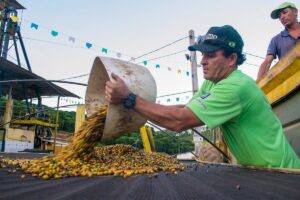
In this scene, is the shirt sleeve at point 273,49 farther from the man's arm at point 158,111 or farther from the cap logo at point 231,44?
the man's arm at point 158,111

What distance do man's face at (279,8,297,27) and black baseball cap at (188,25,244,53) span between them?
200cm

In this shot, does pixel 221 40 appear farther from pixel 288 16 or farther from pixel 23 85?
pixel 23 85

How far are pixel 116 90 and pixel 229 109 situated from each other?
83 centimetres

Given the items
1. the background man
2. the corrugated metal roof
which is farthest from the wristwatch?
the corrugated metal roof

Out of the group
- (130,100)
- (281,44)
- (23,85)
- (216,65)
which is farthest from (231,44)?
(23,85)

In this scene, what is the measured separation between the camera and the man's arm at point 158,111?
2119 mm

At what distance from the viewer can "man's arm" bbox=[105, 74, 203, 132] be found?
83.4 inches

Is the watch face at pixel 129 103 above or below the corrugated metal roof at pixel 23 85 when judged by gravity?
below

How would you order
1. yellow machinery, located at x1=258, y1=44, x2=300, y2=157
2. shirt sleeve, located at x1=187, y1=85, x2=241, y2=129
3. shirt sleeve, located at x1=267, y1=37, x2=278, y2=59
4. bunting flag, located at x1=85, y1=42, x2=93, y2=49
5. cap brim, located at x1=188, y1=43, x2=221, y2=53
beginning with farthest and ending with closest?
1. bunting flag, located at x1=85, y1=42, x2=93, y2=49
2. shirt sleeve, located at x1=267, y1=37, x2=278, y2=59
3. yellow machinery, located at x1=258, y1=44, x2=300, y2=157
4. cap brim, located at x1=188, y1=43, x2=221, y2=53
5. shirt sleeve, located at x1=187, y1=85, x2=241, y2=129

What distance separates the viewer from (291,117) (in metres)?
3.36

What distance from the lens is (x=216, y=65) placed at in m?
2.44

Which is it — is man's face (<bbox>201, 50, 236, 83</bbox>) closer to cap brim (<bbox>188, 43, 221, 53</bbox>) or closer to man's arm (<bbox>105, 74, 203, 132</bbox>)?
cap brim (<bbox>188, 43, 221, 53</bbox>)

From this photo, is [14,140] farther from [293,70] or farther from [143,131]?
[293,70]

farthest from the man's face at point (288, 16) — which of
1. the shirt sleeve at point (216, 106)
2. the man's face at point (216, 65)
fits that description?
the shirt sleeve at point (216, 106)
